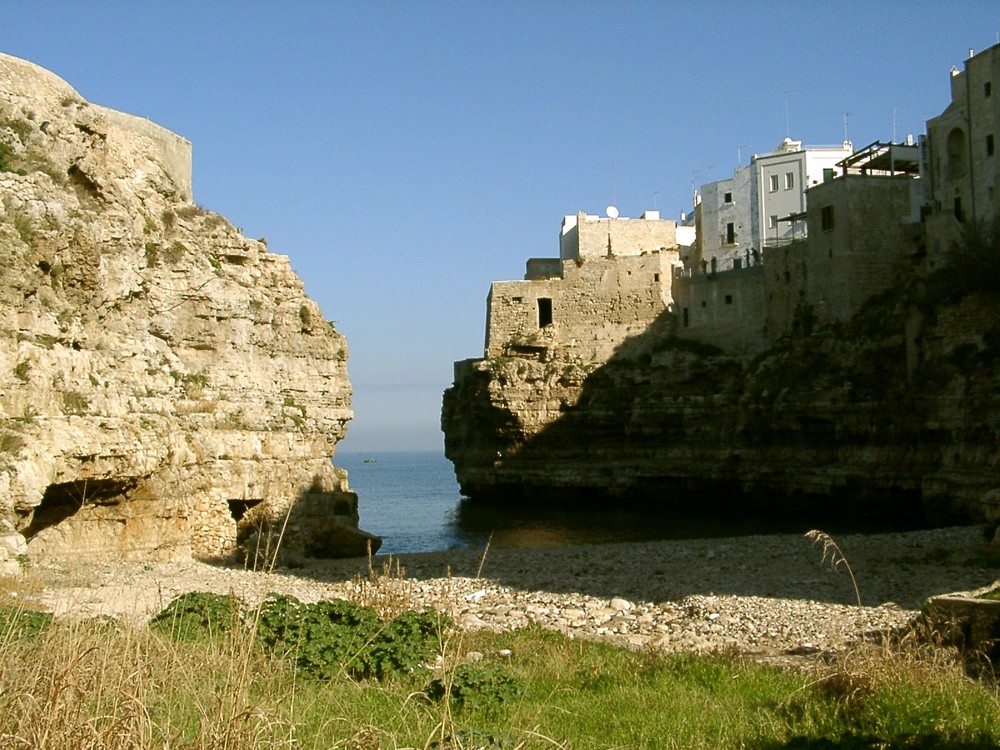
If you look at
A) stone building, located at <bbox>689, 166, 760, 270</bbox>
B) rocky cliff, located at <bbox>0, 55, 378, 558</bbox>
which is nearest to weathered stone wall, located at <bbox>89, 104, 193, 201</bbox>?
rocky cliff, located at <bbox>0, 55, 378, 558</bbox>

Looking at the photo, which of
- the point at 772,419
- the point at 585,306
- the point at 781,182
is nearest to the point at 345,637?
the point at 772,419

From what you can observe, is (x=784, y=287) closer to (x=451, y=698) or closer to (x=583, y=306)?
(x=583, y=306)

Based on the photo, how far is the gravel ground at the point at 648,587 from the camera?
1202cm

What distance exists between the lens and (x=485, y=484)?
54281mm

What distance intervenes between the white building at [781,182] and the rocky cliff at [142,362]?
41100 mm

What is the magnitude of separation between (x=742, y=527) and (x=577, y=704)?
31.6 m

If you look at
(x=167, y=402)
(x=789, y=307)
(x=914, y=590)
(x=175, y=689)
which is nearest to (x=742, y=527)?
(x=789, y=307)

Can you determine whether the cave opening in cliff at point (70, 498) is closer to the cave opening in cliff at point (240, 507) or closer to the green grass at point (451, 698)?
the cave opening in cliff at point (240, 507)

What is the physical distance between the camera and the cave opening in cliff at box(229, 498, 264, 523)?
20344mm

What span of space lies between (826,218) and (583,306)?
13.5 meters

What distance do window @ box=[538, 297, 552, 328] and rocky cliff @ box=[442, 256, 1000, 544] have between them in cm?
203

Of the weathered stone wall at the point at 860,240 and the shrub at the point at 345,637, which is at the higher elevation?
the weathered stone wall at the point at 860,240

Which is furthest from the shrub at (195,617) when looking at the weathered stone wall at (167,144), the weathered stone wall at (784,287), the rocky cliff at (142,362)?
the weathered stone wall at (784,287)

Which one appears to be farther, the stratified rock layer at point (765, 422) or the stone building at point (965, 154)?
the stone building at point (965, 154)
